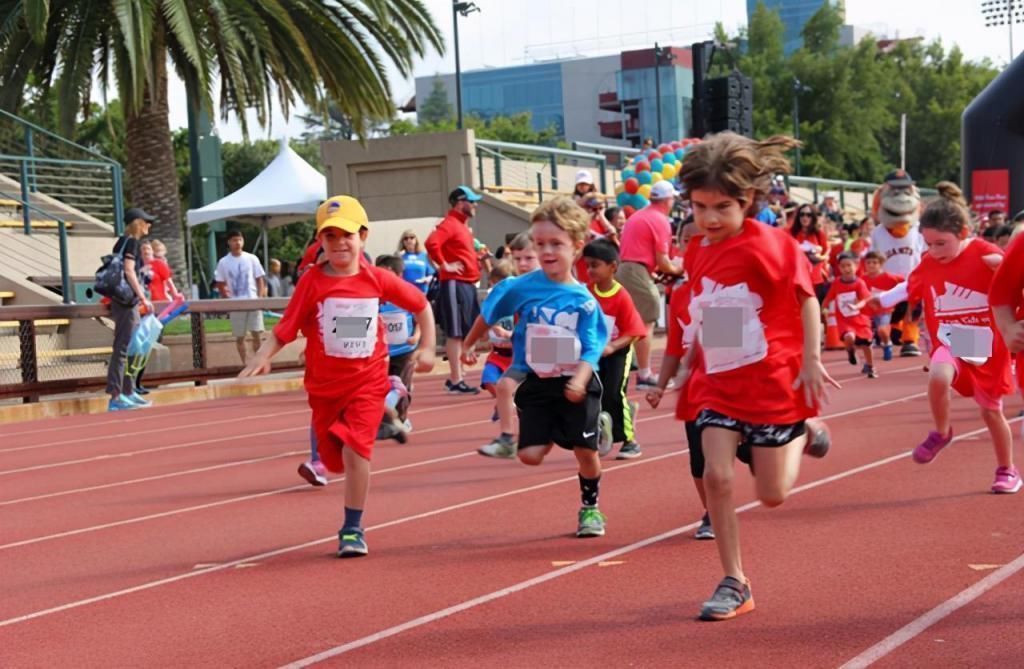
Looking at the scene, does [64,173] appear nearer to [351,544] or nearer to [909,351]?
[909,351]

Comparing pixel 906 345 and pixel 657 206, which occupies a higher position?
pixel 657 206

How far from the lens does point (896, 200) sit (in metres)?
13.4

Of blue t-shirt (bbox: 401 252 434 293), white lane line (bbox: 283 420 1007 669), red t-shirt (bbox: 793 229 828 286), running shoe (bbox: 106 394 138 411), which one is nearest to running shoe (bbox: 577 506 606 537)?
white lane line (bbox: 283 420 1007 669)

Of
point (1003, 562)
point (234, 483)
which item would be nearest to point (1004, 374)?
point (1003, 562)

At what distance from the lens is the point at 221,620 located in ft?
20.9

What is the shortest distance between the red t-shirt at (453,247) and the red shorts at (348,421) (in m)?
8.89

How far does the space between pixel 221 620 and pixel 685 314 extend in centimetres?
233

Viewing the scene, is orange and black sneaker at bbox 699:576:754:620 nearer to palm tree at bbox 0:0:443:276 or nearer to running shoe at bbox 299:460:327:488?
running shoe at bbox 299:460:327:488

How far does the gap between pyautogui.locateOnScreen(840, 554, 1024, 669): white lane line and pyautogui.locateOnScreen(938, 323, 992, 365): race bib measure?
2.02m

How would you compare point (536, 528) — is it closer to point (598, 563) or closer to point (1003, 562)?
point (598, 563)

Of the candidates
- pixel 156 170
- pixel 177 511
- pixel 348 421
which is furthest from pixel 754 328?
pixel 156 170

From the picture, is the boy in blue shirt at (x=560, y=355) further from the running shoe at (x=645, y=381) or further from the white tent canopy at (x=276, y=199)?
the white tent canopy at (x=276, y=199)

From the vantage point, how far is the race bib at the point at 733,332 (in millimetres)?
5898

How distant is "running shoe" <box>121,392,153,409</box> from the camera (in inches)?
695
